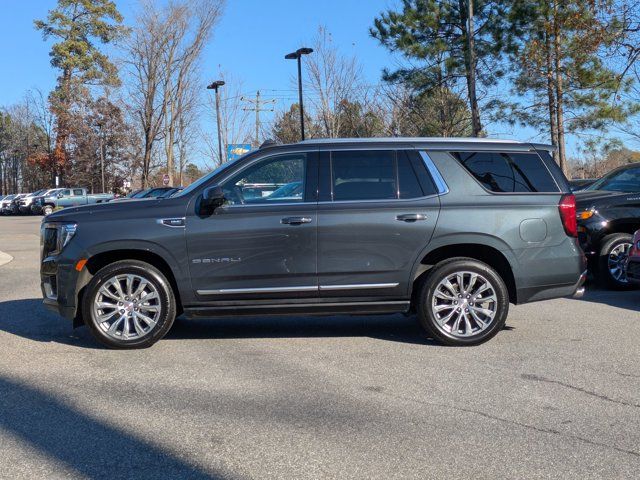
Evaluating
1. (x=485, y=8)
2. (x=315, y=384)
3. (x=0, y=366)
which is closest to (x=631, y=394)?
(x=315, y=384)

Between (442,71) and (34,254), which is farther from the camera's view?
(442,71)

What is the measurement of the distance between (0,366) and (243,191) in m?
2.67

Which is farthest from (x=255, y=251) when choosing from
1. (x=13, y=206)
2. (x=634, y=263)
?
(x=13, y=206)

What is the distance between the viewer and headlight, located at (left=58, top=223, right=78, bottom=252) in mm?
6267

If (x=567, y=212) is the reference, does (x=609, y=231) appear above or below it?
below

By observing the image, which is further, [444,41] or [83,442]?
[444,41]

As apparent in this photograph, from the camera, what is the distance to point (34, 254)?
1609cm

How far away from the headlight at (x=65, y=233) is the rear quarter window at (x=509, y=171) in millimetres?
3741

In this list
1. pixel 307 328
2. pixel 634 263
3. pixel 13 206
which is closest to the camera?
pixel 307 328

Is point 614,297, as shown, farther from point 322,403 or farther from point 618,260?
point 322,403

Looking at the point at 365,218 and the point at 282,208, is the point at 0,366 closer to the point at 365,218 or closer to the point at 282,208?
the point at 282,208

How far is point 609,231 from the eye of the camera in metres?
9.83

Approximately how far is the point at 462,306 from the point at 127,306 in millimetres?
3193

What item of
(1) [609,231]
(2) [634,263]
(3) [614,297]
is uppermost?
(1) [609,231]
